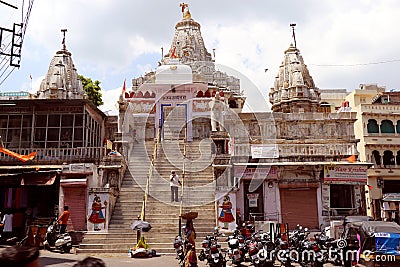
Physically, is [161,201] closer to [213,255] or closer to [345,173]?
[213,255]

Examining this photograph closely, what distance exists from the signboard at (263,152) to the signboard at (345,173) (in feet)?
8.44

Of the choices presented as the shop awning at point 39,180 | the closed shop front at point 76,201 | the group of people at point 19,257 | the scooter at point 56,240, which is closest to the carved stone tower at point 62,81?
the shop awning at point 39,180

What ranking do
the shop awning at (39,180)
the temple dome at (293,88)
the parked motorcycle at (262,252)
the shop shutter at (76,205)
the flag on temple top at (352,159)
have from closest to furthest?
the parked motorcycle at (262,252) < the shop shutter at (76,205) < the shop awning at (39,180) < the flag on temple top at (352,159) < the temple dome at (293,88)

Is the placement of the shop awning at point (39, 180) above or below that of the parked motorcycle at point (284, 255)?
above

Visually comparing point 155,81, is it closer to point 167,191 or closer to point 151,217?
point 167,191

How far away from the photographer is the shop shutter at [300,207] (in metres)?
19.3

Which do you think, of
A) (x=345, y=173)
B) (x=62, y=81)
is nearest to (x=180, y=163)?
(x=345, y=173)

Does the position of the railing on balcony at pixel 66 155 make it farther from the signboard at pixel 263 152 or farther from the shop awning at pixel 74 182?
the signboard at pixel 263 152

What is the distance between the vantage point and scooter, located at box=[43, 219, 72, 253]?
14193 millimetres

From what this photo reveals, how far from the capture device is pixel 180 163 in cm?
1997

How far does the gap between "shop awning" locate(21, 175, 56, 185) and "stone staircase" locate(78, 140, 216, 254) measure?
324 cm

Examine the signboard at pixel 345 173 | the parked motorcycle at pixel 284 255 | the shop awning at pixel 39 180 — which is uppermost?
the signboard at pixel 345 173

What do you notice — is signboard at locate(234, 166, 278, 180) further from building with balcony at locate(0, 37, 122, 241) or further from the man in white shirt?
building with balcony at locate(0, 37, 122, 241)

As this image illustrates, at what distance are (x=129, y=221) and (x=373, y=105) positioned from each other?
81.9 ft
